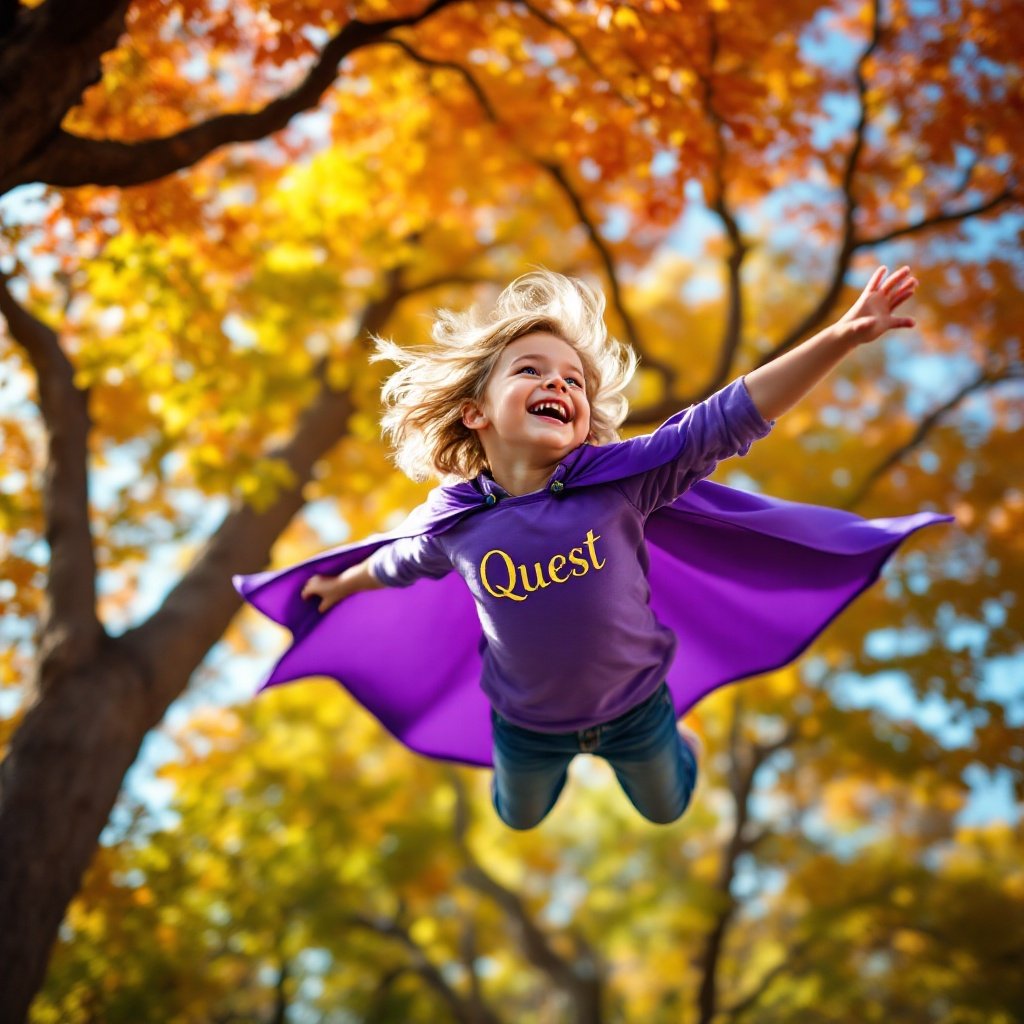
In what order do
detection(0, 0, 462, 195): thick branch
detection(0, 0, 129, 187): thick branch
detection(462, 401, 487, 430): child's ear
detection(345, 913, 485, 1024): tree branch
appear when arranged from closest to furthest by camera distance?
detection(462, 401, 487, 430): child's ear, detection(0, 0, 129, 187): thick branch, detection(0, 0, 462, 195): thick branch, detection(345, 913, 485, 1024): tree branch

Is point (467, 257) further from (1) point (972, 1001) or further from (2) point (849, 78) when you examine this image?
(1) point (972, 1001)

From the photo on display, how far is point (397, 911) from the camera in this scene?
461 inches

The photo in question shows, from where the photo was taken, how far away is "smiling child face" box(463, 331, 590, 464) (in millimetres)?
Answer: 2617

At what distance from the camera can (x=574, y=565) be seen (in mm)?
2523

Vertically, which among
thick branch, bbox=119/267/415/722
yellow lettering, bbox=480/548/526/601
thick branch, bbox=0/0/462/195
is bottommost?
thick branch, bbox=119/267/415/722

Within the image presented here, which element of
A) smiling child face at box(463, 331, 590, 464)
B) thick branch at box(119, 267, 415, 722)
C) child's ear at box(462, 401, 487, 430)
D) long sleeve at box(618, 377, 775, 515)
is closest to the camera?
long sleeve at box(618, 377, 775, 515)

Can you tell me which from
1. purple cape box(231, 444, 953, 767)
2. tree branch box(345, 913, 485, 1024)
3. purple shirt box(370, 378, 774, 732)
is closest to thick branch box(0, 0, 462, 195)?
purple cape box(231, 444, 953, 767)

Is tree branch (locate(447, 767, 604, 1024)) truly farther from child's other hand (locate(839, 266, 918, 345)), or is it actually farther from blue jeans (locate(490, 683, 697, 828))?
child's other hand (locate(839, 266, 918, 345))

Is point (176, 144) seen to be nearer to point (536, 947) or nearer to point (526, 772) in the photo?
point (526, 772)

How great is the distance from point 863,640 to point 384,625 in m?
5.91

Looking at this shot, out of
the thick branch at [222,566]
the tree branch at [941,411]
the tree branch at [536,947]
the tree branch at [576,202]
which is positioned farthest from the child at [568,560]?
the tree branch at [536,947]

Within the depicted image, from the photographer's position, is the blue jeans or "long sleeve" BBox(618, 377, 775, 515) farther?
the blue jeans

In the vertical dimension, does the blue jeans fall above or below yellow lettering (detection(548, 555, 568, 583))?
below

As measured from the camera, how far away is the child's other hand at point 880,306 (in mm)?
2160
